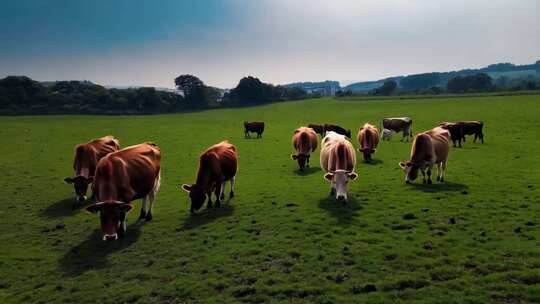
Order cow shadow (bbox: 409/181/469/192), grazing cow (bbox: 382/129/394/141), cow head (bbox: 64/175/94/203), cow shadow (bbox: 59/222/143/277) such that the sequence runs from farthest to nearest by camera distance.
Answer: grazing cow (bbox: 382/129/394/141), cow head (bbox: 64/175/94/203), cow shadow (bbox: 409/181/469/192), cow shadow (bbox: 59/222/143/277)

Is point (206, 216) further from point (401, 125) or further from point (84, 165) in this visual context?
point (401, 125)

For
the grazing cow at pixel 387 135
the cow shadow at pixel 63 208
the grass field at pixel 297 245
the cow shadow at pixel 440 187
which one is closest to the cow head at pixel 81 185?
the cow shadow at pixel 63 208

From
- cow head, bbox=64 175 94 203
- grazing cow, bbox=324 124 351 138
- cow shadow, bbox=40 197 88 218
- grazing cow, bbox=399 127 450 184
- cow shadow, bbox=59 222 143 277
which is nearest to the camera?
cow shadow, bbox=59 222 143 277

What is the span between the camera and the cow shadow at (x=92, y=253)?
9805mm

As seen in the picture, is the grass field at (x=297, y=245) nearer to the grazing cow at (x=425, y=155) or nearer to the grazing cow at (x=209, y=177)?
the grazing cow at (x=209, y=177)

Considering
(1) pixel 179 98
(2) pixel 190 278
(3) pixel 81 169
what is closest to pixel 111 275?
(2) pixel 190 278

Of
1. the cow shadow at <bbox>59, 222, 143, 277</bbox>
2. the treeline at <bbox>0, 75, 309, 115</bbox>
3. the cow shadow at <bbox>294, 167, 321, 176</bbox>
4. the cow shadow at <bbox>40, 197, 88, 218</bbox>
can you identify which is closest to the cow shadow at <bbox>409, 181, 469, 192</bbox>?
the cow shadow at <bbox>294, 167, 321, 176</bbox>

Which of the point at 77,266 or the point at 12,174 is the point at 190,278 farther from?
the point at 12,174

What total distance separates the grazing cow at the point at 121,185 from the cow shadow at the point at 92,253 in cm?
36

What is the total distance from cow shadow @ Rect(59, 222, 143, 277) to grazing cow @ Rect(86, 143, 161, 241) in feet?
1.20

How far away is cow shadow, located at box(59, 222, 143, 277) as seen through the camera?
9.80m

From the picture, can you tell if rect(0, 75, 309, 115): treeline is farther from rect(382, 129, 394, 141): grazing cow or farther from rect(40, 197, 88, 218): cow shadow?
rect(40, 197, 88, 218): cow shadow

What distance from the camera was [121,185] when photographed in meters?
11.5

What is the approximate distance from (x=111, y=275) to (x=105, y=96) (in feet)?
320
